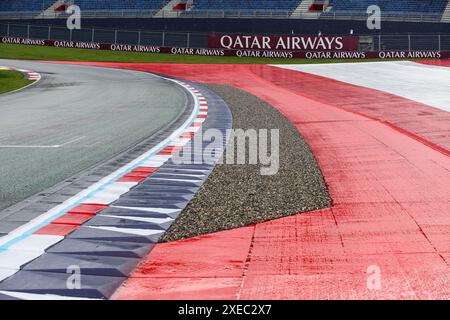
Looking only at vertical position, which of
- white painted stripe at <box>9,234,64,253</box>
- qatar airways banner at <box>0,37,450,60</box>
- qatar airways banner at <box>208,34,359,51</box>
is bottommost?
white painted stripe at <box>9,234,64,253</box>

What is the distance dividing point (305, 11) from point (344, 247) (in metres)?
45.1

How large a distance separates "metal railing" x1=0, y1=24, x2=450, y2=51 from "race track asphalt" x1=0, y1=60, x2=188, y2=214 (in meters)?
18.3

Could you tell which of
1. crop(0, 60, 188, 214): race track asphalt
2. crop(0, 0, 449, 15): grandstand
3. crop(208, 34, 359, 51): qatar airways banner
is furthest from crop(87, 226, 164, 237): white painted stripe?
crop(0, 0, 449, 15): grandstand

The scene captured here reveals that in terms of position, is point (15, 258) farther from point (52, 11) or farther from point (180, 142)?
point (52, 11)

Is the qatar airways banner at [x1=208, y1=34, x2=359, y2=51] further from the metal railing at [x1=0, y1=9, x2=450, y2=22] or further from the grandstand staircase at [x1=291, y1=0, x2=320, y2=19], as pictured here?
the grandstand staircase at [x1=291, y1=0, x2=320, y2=19]

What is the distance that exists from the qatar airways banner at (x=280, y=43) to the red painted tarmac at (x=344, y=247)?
114 feet

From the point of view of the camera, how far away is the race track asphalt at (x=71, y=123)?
24.4 feet

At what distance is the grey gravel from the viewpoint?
17.1 ft

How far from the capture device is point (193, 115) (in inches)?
563

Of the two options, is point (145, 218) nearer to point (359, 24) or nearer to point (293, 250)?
point (293, 250)

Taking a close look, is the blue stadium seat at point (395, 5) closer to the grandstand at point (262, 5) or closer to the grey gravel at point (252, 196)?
the grandstand at point (262, 5)

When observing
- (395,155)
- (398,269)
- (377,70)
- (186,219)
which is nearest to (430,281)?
(398,269)
